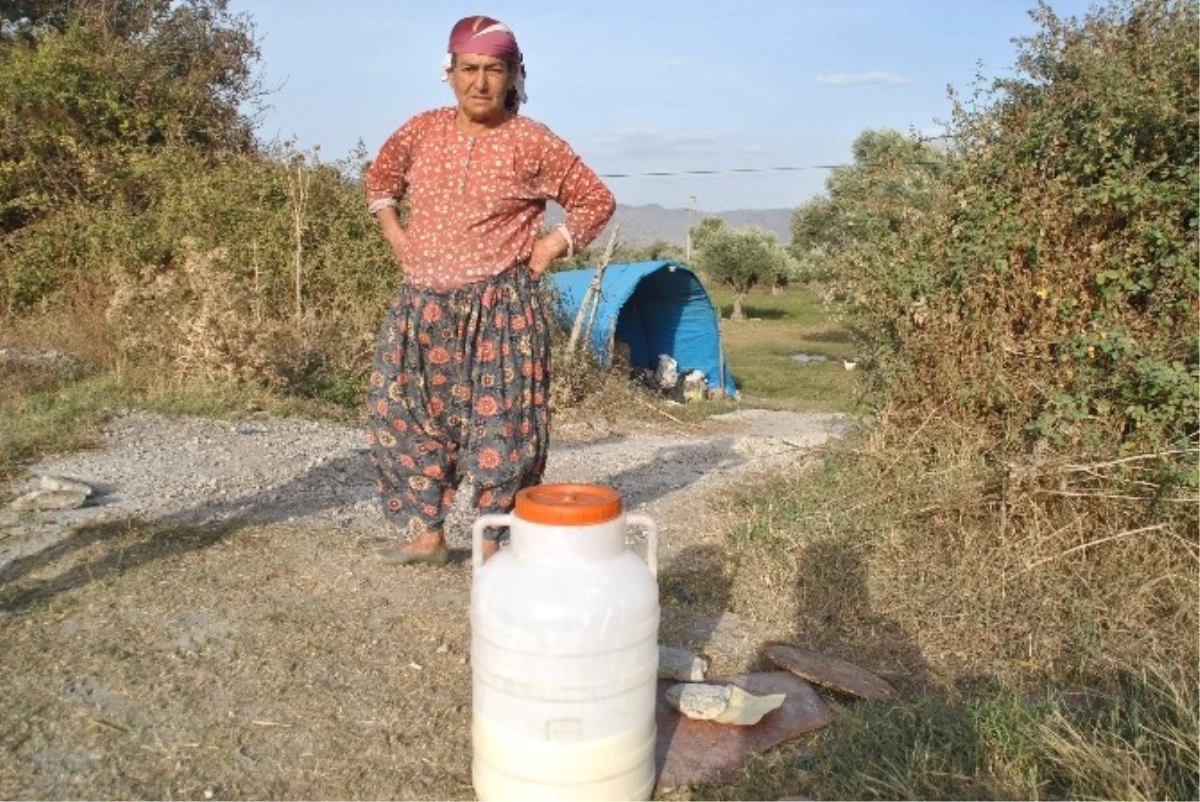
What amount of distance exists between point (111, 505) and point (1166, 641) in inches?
174

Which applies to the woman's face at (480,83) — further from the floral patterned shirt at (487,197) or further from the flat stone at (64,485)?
the flat stone at (64,485)

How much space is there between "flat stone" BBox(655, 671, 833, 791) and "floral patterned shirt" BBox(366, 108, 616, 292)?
161 centimetres

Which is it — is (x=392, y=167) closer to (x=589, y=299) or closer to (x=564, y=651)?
(x=564, y=651)

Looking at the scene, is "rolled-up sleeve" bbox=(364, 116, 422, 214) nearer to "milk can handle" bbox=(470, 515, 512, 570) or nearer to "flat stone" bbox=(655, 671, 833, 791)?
"milk can handle" bbox=(470, 515, 512, 570)

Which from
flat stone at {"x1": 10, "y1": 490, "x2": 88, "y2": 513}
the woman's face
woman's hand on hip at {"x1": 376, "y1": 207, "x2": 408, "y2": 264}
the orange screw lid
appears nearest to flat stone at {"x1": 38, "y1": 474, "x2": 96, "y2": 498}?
flat stone at {"x1": 10, "y1": 490, "x2": 88, "y2": 513}

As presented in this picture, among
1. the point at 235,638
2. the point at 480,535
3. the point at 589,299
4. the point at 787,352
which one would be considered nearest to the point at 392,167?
the point at 235,638

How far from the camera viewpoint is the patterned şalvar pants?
3664 millimetres

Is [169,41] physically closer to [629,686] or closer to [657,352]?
[657,352]

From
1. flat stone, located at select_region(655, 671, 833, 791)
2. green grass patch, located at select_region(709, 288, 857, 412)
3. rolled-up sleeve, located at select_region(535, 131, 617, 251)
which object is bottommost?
green grass patch, located at select_region(709, 288, 857, 412)

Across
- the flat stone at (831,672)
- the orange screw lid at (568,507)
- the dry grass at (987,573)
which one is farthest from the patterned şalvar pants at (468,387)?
the orange screw lid at (568,507)

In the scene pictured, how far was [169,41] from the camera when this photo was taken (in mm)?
15898

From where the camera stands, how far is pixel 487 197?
141 inches

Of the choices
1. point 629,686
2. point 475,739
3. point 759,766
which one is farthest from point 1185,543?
point 475,739

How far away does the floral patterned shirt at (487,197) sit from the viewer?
3584 mm
